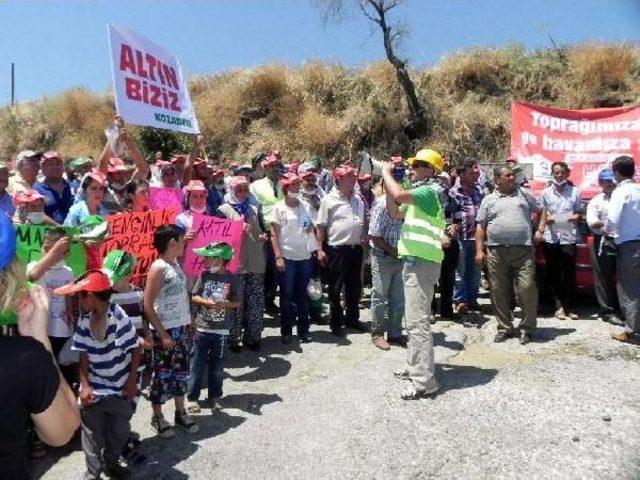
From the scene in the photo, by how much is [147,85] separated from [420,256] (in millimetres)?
3198

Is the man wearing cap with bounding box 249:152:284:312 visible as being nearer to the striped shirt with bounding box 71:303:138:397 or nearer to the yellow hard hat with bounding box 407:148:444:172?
the yellow hard hat with bounding box 407:148:444:172

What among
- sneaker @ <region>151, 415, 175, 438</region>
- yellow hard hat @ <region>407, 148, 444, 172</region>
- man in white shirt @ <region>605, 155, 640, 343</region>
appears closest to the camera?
sneaker @ <region>151, 415, 175, 438</region>

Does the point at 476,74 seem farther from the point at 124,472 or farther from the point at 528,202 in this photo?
the point at 124,472

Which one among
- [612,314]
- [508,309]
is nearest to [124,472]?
[508,309]

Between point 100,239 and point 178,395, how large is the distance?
1.26 meters

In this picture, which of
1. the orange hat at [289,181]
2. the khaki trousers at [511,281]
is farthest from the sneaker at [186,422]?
the khaki trousers at [511,281]

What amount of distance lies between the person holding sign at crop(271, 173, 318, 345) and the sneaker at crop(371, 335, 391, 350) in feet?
2.51

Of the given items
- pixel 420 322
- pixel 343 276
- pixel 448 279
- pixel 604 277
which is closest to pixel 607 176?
pixel 604 277

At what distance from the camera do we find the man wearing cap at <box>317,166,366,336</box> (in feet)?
20.4

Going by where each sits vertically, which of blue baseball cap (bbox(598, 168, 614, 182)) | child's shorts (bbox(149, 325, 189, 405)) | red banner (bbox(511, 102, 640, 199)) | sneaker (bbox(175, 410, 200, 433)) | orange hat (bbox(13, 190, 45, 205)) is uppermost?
red banner (bbox(511, 102, 640, 199))

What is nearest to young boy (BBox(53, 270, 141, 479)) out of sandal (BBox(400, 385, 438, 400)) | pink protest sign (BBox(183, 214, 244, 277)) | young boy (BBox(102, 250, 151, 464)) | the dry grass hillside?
young boy (BBox(102, 250, 151, 464))

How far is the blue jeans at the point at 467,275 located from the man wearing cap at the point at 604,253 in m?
1.31

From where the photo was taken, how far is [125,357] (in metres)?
3.46

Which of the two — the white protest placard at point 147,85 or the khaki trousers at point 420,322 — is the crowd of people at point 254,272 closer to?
the khaki trousers at point 420,322
